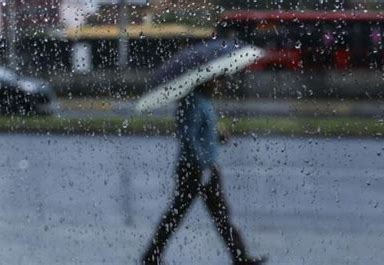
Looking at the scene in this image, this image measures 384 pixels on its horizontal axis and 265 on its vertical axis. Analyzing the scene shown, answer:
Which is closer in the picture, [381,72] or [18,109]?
[381,72]

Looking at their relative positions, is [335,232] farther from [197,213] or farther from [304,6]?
[304,6]

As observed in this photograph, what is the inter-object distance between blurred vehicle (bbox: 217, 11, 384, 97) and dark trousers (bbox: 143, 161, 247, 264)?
18 cm

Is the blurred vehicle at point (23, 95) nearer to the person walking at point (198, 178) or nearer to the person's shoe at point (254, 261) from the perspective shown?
the person walking at point (198, 178)

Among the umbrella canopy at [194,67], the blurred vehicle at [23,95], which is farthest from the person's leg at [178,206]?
the blurred vehicle at [23,95]

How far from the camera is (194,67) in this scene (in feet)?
7.78

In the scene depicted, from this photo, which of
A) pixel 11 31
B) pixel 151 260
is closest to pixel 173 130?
pixel 151 260

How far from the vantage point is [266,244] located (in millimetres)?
2377

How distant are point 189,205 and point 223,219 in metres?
0.07

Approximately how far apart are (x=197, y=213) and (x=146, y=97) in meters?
0.23

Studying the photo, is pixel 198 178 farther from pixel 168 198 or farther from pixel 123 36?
pixel 123 36

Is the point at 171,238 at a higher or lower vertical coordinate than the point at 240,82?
lower

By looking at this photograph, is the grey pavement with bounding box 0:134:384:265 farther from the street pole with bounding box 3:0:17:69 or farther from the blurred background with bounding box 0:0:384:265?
the street pole with bounding box 3:0:17:69

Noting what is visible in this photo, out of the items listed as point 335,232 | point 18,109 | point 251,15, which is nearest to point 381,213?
point 335,232

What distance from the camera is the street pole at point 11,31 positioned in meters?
2.42
